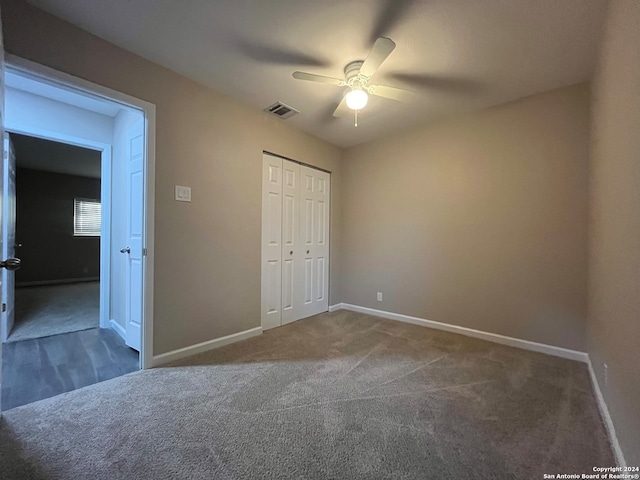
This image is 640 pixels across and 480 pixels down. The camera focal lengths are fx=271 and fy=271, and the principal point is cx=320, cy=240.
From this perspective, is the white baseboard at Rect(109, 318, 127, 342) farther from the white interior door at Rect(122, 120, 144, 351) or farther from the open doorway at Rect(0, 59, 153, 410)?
the white interior door at Rect(122, 120, 144, 351)

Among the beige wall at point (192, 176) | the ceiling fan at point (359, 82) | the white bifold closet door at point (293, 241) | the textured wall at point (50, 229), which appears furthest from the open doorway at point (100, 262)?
the ceiling fan at point (359, 82)

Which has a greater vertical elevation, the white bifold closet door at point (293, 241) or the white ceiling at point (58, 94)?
the white ceiling at point (58, 94)

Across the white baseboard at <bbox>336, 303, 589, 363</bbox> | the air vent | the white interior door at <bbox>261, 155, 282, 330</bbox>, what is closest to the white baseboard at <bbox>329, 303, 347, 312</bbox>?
the white baseboard at <bbox>336, 303, 589, 363</bbox>

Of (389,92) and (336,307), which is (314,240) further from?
(389,92)

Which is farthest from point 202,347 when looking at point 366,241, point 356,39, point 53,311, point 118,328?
point 53,311

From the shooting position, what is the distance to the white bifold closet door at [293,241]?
334cm

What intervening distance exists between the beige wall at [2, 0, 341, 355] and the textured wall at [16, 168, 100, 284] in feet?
21.4

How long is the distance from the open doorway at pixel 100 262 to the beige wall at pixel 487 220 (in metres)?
2.87

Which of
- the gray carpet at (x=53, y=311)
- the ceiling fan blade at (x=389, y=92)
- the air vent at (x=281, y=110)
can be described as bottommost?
the gray carpet at (x=53, y=311)

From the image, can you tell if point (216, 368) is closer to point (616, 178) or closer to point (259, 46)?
point (259, 46)

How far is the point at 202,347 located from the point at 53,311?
3.19 meters

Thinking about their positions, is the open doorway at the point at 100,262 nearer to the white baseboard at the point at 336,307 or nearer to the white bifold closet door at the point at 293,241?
the white bifold closet door at the point at 293,241

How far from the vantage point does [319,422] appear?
162 centimetres

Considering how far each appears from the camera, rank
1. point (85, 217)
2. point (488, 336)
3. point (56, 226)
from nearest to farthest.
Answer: point (488, 336) < point (56, 226) < point (85, 217)
